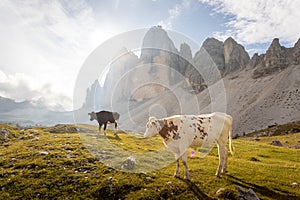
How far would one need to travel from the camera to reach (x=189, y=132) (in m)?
14.3

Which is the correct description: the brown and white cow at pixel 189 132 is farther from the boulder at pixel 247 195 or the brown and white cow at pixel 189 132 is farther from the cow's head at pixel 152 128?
the boulder at pixel 247 195

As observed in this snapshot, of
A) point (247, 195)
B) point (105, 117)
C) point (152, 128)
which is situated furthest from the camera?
point (105, 117)

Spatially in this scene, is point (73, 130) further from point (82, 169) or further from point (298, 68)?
point (298, 68)

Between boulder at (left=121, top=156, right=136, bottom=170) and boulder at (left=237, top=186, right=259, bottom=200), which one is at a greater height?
boulder at (left=121, top=156, right=136, bottom=170)

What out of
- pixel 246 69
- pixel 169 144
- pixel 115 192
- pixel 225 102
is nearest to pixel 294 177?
pixel 169 144

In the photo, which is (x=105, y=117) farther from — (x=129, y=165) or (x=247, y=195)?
(x=247, y=195)

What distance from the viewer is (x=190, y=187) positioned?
1238 centimetres

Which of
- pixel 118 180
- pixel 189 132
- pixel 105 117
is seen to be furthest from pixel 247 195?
pixel 105 117

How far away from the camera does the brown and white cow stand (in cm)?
1413

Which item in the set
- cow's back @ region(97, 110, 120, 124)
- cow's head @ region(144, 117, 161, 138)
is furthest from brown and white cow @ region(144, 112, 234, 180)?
cow's back @ region(97, 110, 120, 124)

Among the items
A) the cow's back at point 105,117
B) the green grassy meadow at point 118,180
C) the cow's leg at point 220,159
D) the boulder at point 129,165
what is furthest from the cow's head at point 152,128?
the cow's back at point 105,117

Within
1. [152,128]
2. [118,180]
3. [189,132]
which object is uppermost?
[152,128]

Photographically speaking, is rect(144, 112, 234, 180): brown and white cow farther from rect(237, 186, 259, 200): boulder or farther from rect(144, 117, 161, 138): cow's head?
rect(237, 186, 259, 200): boulder

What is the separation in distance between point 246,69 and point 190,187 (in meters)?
196
